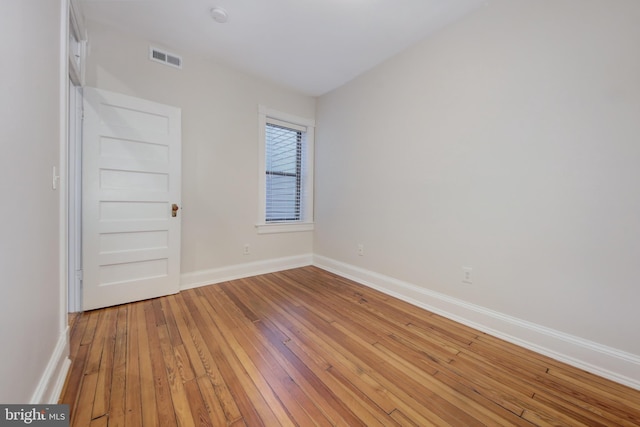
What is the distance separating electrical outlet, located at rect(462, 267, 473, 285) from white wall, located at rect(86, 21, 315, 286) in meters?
2.48

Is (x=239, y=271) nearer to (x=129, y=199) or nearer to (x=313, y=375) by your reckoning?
(x=129, y=199)

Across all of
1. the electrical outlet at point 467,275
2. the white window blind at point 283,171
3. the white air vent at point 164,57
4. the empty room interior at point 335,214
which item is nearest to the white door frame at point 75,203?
the empty room interior at point 335,214

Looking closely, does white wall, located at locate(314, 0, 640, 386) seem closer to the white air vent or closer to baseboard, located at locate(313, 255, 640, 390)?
baseboard, located at locate(313, 255, 640, 390)

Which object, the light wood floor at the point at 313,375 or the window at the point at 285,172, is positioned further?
the window at the point at 285,172

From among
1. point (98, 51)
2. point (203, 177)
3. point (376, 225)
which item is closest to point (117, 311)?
point (203, 177)

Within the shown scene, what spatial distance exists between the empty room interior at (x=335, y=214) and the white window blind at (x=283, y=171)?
4.8 inches

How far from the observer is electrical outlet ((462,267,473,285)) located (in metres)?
2.18

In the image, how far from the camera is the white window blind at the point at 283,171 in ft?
12.1

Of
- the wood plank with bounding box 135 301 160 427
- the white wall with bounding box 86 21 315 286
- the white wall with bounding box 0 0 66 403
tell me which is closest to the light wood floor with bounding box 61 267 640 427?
the wood plank with bounding box 135 301 160 427

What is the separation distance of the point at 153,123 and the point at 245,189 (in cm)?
124

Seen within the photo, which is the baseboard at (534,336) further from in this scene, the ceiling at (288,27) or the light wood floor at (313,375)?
the ceiling at (288,27)

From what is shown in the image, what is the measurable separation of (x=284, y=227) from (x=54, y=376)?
268 centimetres

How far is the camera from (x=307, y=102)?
12.8 feet

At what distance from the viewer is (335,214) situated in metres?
3.66
